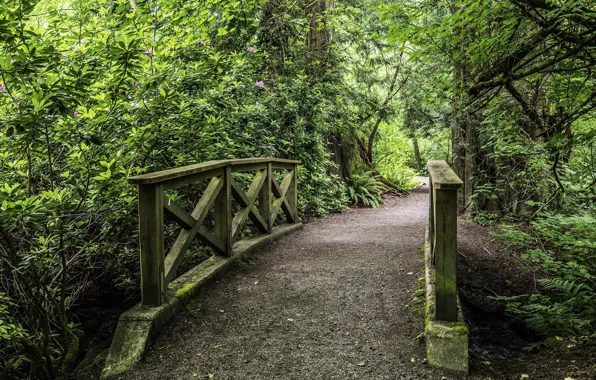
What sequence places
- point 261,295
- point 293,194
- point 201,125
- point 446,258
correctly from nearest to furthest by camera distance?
1. point 446,258
2. point 261,295
3. point 201,125
4. point 293,194

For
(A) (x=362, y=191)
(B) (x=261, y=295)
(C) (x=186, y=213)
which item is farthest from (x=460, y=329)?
(A) (x=362, y=191)

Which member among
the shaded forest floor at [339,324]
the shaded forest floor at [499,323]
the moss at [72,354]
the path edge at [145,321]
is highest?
the path edge at [145,321]

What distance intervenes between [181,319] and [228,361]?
0.78 metres

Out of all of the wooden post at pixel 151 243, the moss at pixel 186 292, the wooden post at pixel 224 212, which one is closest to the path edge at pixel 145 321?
the moss at pixel 186 292

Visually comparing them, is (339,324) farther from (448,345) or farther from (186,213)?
(186,213)

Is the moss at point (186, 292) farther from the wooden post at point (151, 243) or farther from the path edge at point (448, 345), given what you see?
the path edge at point (448, 345)

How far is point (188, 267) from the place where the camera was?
5621 millimetres

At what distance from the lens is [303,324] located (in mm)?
3703

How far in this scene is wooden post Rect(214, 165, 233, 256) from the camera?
491 centimetres

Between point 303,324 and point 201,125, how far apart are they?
2.46 meters

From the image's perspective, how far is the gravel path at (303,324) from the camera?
3012 millimetres

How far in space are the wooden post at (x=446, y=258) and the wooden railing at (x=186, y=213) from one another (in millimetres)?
2186

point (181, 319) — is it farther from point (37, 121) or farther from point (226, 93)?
point (226, 93)

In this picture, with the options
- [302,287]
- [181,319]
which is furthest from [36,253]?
[302,287]
